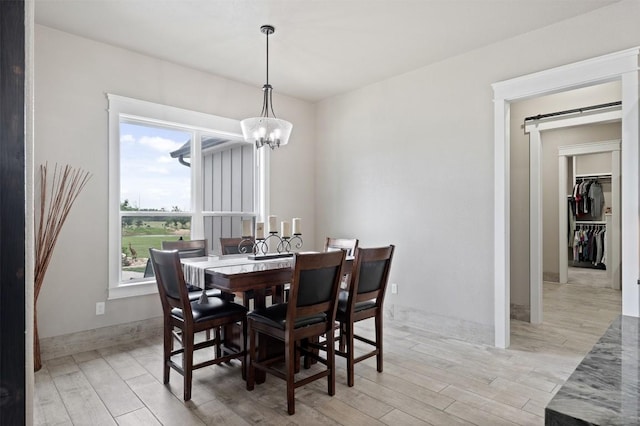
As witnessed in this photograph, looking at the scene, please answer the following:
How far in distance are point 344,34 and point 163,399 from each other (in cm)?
341

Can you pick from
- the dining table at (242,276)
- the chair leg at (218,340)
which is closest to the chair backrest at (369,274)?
the dining table at (242,276)

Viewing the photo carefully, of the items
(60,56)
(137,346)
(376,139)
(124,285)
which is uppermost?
(60,56)

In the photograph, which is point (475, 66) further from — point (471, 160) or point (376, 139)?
point (376, 139)

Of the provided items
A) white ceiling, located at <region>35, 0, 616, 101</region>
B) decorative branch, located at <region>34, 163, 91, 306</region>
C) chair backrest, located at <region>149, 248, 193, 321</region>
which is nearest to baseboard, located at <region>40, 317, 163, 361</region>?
decorative branch, located at <region>34, 163, 91, 306</region>

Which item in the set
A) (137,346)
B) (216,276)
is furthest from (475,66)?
(137,346)

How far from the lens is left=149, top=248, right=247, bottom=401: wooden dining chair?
252cm

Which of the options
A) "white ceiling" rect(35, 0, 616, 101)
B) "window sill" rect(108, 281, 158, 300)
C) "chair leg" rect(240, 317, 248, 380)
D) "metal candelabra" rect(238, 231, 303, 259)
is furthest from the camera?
"window sill" rect(108, 281, 158, 300)

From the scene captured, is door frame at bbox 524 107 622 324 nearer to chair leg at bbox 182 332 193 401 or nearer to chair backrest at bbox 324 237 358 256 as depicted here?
chair backrest at bbox 324 237 358 256

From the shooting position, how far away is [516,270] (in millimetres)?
4441

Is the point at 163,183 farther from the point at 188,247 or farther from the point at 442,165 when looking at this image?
the point at 442,165

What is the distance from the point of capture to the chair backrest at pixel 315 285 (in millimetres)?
2344

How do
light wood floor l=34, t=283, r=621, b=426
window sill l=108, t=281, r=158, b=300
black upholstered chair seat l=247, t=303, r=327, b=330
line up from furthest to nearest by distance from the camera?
window sill l=108, t=281, r=158, b=300 → black upholstered chair seat l=247, t=303, r=327, b=330 → light wood floor l=34, t=283, r=621, b=426

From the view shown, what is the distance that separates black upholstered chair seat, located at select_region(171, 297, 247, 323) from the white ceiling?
2391 mm

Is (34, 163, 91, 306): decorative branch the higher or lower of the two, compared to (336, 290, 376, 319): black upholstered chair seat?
higher
